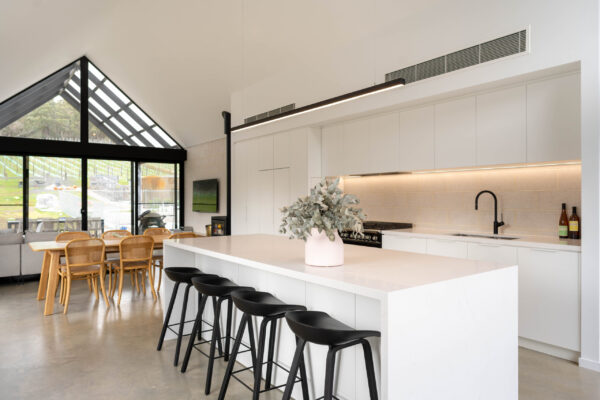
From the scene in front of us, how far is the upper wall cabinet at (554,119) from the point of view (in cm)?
312

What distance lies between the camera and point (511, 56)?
3279 mm

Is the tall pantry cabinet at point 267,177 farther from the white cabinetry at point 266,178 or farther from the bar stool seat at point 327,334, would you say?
the bar stool seat at point 327,334

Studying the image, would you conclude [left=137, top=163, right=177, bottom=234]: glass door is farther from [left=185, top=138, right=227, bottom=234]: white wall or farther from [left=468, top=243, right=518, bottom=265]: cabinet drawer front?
[left=468, top=243, right=518, bottom=265]: cabinet drawer front

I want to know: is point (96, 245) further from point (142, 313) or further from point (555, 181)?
point (555, 181)

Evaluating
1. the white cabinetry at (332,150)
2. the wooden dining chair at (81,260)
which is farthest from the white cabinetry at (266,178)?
the wooden dining chair at (81,260)

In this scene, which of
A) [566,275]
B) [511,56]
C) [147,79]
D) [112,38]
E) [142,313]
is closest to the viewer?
[566,275]

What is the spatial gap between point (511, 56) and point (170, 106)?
→ 6.75 m

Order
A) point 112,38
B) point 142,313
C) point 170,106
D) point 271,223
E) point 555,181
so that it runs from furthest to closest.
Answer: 1. point 170,106
2. point 112,38
3. point 271,223
4. point 142,313
5. point 555,181

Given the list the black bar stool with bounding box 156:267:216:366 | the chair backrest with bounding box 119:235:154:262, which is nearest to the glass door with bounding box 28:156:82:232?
the chair backrest with bounding box 119:235:154:262

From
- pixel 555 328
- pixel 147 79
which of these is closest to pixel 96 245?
pixel 147 79

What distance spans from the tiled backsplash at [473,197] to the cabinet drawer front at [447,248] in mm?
567

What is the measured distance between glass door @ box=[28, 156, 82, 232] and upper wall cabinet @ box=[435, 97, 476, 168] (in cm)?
746

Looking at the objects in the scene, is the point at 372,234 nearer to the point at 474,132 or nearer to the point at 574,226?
the point at 474,132

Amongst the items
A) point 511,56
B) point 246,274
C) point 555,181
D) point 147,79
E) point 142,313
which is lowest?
point 142,313
